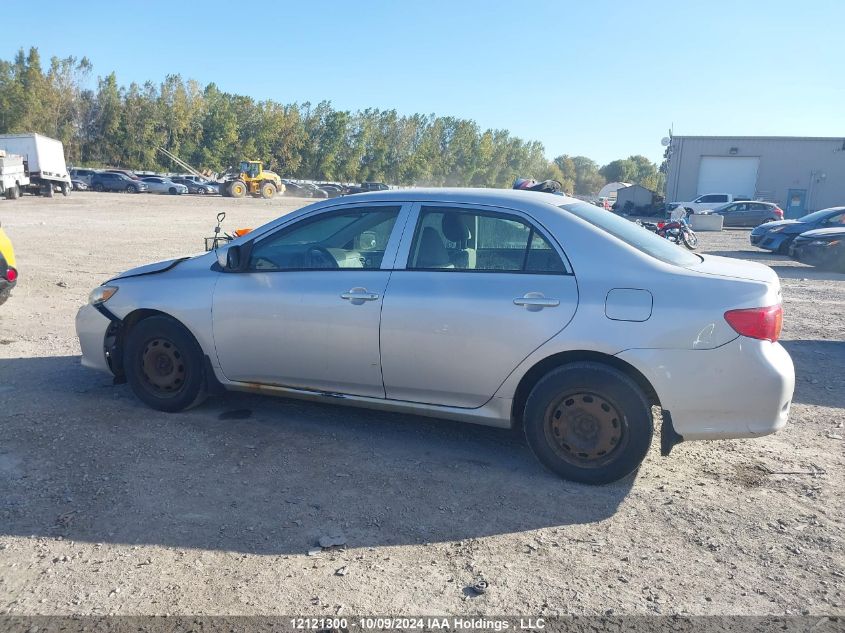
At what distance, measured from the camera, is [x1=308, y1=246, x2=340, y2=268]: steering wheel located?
4.69 metres

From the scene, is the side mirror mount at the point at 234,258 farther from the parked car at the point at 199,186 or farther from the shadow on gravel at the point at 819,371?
the parked car at the point at 199,186

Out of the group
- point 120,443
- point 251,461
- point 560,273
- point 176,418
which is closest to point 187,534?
point 251,461

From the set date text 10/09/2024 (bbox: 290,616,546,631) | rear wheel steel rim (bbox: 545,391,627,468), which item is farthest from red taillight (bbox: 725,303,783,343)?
date text 10/09/2024 (bbox: 290,616,546,631)

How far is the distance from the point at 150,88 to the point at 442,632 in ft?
283

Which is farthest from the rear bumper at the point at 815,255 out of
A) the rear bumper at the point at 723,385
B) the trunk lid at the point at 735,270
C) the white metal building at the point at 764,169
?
the white metal building at the point at 764,169

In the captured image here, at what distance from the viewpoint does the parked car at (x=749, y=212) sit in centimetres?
3566

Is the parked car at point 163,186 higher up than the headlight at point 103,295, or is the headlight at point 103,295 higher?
the parked car at point 163,186

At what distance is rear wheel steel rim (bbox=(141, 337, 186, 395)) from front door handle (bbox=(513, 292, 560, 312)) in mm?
2540

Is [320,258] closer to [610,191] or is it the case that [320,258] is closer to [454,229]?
[454,229]

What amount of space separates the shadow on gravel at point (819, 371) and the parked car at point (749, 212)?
30.3 metres

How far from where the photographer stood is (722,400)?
12.3 ft

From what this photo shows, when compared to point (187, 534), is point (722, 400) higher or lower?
higher

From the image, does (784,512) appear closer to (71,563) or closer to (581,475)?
(581,475)

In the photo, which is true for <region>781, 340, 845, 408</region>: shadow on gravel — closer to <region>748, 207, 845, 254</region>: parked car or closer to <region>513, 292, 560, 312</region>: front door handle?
<region>513, 292, 560, 312</region>: front door handle
